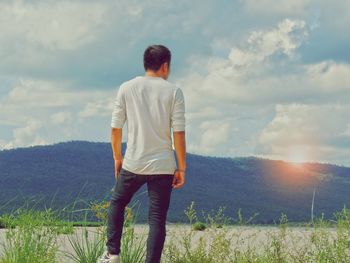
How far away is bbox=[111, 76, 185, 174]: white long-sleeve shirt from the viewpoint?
714 cm

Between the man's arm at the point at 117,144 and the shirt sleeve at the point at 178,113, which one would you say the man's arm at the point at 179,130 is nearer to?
the shirt sleeve at the point at 178,113

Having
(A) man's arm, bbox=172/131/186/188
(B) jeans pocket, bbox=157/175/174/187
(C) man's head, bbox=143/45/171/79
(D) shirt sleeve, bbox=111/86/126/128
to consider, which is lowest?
(B) jeans pocket, bbox=157/175/174/187

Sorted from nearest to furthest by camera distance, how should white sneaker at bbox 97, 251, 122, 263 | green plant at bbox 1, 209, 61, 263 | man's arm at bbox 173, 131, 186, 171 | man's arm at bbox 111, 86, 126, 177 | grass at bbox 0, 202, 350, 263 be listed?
man's arm at bbox 173, 131, 186, 171 → man's arm at bbox 111, 86, 126, 177 → white sneaker at bbox 97, 251, 122, 263 → green plant at bbox 1, 209, 61, 263 → grass at bbox 0, 202, 350, 263

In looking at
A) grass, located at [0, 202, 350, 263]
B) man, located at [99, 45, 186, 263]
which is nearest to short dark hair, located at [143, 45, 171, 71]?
man, located at [99, 45, 186, 263]

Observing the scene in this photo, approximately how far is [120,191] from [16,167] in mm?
197021

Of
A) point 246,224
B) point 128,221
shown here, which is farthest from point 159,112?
point 246,224

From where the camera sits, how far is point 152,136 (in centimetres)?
716

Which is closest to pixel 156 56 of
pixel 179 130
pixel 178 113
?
pixel 178 113

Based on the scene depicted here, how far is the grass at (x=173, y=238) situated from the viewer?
27.5ft

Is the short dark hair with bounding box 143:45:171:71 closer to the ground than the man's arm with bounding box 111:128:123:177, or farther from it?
farther from it

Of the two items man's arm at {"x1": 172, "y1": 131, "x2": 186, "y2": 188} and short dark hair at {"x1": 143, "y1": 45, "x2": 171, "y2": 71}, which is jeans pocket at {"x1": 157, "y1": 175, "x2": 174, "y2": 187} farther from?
short dark hair at {"x1": 143, "y1": 45, "x2": 171, "y2": 71}

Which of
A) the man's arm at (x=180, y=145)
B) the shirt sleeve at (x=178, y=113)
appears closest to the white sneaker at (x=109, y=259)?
the man's arm at (x=180, y=145)

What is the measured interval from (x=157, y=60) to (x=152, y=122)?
2.12 feet

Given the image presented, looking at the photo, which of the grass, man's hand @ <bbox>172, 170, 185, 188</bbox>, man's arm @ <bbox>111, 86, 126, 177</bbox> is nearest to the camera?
man's hand @ <bbox>172, 170, 185, 188</bbox>
